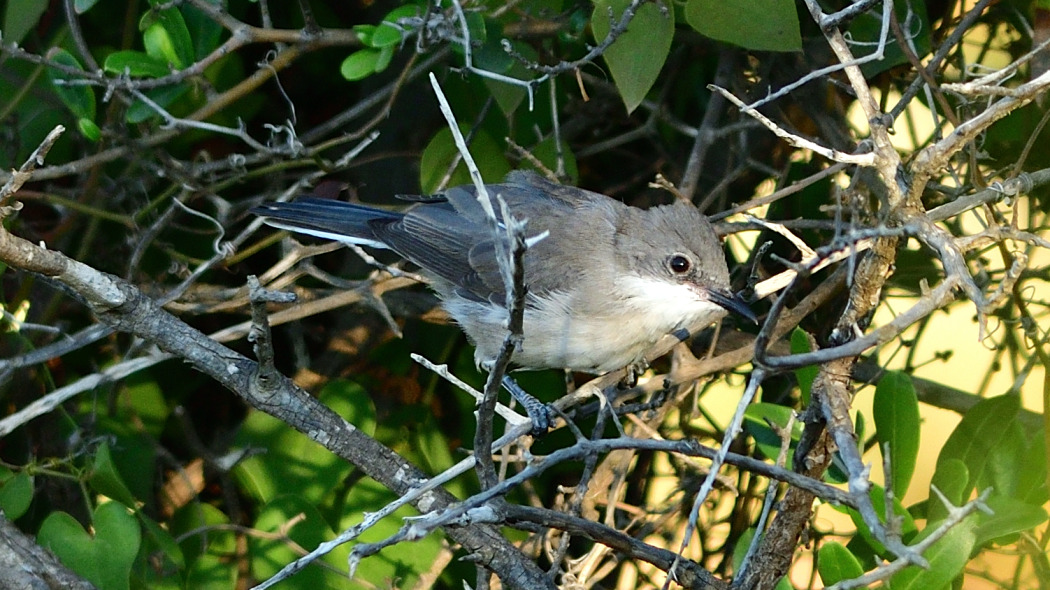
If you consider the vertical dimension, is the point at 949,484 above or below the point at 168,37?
below

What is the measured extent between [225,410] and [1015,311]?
2.92 metres

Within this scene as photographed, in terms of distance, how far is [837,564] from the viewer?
194cm

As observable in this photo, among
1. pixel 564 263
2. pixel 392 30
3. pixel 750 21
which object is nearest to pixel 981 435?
pixel 750 21

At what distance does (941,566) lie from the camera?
6.23 feet

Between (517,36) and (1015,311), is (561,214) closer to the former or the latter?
(517,36)

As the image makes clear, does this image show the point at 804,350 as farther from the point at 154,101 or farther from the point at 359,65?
the point at 154,101

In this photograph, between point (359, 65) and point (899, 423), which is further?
point (359, 65)

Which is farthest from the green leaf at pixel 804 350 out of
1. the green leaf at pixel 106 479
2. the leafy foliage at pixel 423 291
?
the green leaf at pixel 106 479

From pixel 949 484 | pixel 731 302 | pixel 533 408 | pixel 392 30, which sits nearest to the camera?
pixel 949 484

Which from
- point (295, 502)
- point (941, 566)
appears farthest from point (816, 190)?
point (295, 502)

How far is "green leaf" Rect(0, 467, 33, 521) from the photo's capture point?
2.64 meters

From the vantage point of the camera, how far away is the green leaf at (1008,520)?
6.69ft

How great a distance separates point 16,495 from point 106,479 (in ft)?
0.75

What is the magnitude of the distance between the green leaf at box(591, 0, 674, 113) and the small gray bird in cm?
58
